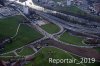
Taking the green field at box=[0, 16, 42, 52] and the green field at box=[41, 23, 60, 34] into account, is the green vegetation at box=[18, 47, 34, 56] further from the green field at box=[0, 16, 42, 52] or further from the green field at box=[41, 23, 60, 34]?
the green field at box=[41, 23, 60, 34]

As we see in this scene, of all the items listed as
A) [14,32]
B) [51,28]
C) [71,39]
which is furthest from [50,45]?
[14,32]

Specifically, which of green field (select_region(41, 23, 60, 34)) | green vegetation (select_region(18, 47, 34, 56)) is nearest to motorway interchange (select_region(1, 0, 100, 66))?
green vegetation (select_region(18, 47, 34, 56))

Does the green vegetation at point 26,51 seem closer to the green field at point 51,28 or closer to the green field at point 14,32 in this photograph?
the green field at point 14,32

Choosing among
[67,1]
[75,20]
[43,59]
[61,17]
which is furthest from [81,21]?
[43,59]

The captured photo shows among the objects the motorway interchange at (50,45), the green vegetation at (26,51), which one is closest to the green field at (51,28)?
the motorway interchange at (50,45)

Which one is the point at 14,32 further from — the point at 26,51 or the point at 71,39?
the point at 71,39

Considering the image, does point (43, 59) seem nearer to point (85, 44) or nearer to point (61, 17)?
point (85, 44)
